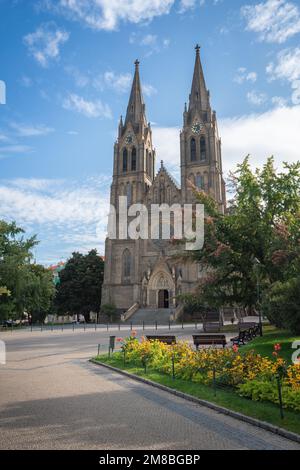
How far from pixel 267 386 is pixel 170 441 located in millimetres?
3325

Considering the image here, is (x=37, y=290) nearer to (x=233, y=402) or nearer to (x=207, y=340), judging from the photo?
(x=207, y=340)

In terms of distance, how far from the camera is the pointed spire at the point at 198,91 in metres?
57.5

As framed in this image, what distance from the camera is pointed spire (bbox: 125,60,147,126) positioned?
6050 cm

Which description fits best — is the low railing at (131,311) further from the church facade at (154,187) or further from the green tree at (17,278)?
the green tree at (17,278)

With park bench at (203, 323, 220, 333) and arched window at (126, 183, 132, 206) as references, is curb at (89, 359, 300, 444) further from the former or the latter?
arched window at (126, 183, 132, 206)

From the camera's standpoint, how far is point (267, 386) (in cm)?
829

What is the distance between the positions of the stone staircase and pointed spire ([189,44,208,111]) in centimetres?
3205

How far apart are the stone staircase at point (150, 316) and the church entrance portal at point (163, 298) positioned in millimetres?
2898

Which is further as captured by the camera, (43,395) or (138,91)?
(138,91)

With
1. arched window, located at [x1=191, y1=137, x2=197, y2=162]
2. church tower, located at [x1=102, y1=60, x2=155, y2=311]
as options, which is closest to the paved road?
church tower, located at [x1=102, y1=60, x2=155, y2=311]

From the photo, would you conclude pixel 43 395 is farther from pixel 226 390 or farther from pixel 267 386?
pixel 267 386

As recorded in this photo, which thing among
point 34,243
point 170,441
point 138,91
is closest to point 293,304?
point 170,441

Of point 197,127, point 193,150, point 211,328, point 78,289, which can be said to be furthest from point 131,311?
point 197,127

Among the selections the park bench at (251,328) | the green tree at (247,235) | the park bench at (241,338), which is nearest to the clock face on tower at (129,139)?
the green tree at (247,235)
